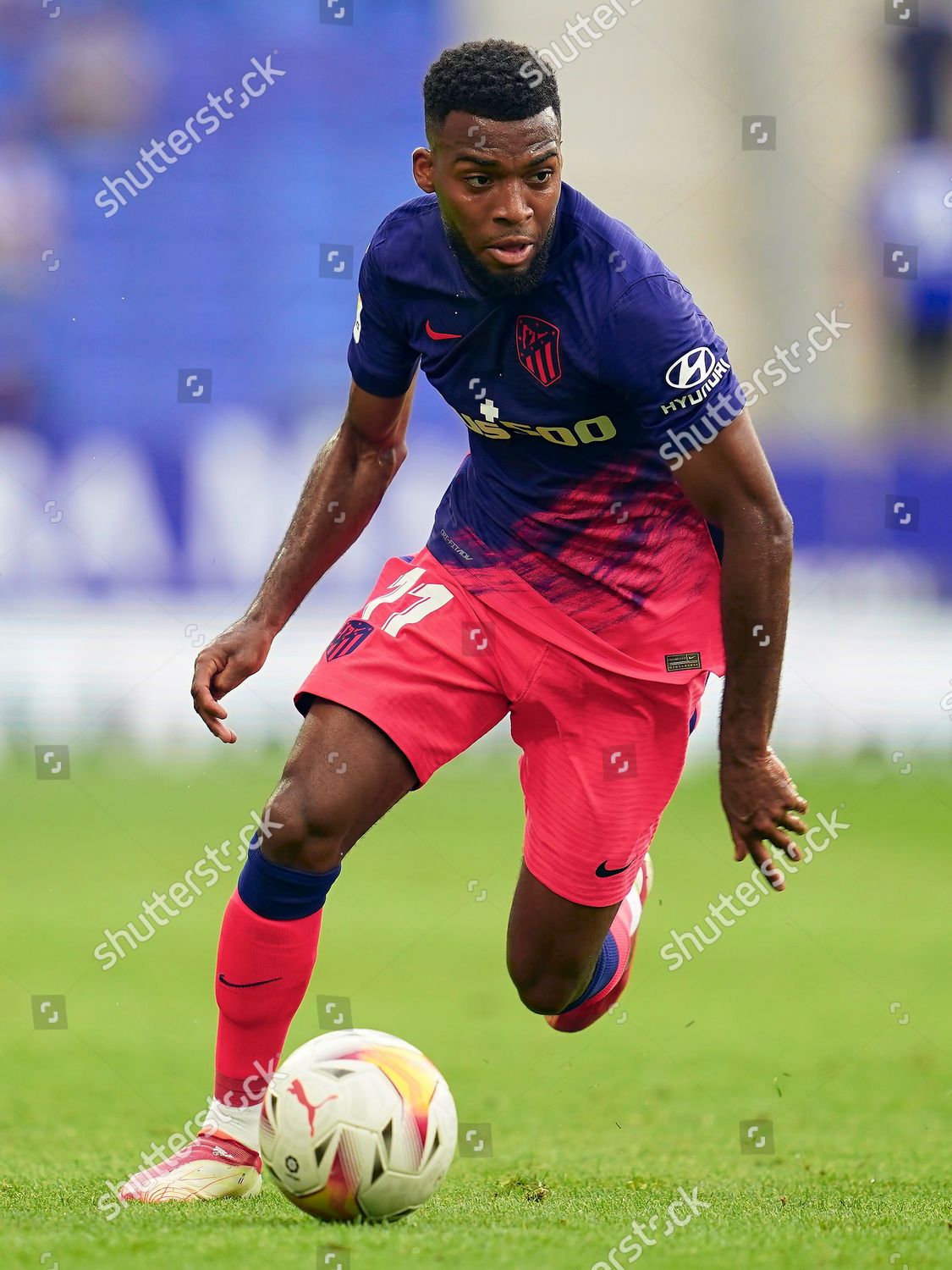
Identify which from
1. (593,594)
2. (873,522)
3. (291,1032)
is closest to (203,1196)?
(593,594)

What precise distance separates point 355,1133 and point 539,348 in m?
1.79

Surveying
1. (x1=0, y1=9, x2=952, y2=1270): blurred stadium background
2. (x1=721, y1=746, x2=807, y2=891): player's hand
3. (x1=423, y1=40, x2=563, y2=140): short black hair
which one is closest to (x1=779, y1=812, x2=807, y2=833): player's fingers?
(x1=721, y1=746, x2=807, y2=891): player's hand

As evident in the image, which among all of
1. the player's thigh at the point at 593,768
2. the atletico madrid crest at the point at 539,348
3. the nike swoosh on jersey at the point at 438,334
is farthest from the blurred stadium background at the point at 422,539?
the nike swoosh on jersey at the point at 438,334

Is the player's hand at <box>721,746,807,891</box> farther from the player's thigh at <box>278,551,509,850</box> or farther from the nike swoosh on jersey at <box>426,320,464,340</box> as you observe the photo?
the nike swoosh on jersey at <box>426,320,464,340</box>

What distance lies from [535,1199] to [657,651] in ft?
4.61

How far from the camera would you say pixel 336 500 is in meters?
4.59

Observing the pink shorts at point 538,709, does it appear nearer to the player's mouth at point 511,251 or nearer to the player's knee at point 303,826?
the player's knee at point 303,826

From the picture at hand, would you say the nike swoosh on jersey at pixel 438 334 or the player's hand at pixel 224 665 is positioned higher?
the nike swoosh on jersey at pixel 438 334

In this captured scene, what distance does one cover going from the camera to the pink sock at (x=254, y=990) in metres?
4.05

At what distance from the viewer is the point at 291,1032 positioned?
22.2 ft

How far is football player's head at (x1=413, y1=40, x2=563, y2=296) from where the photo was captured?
3.65 meters

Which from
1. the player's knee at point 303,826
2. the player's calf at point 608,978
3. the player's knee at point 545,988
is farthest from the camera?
the player's calf at point 608,978

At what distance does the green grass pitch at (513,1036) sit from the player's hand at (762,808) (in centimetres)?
82

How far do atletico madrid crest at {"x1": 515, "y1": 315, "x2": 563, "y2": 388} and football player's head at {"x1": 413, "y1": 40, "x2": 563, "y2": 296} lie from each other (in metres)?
0.10
